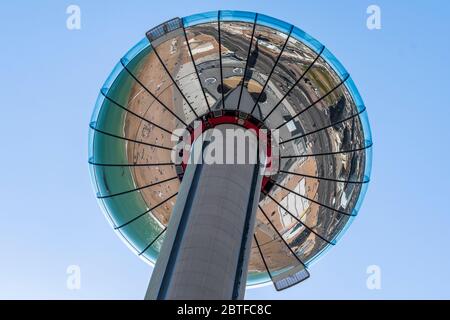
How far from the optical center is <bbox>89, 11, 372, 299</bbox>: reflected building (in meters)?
15.1

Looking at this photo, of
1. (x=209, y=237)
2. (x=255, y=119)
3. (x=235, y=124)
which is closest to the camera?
(x=209, y=237)

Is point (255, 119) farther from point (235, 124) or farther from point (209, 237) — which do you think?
point (209, 237)

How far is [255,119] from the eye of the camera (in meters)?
14.3

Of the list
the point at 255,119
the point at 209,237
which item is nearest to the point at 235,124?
the point at 255,119

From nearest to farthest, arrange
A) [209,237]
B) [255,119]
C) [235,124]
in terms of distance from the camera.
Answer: [209,237], [235,124], [255,119]

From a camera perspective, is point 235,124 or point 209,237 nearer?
point 209,237

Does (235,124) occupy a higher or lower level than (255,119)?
lower

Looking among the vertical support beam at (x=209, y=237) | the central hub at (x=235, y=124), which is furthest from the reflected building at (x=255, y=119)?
the vertical support beam at (x=209, y=237)

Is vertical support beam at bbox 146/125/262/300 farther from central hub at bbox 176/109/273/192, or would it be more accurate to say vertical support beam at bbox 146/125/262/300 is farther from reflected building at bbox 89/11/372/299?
reflected building at bbox 89/11/372/299

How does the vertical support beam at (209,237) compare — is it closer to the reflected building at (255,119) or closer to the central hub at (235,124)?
the central hub at (235,124)

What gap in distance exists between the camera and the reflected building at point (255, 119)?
596 inches

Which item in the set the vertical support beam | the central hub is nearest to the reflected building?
the central hub
